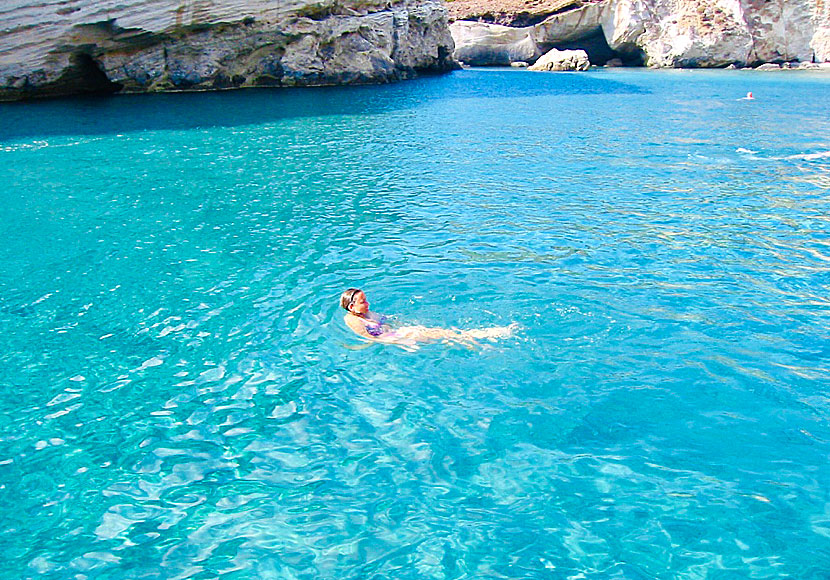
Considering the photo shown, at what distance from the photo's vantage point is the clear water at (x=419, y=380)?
5.38 metres

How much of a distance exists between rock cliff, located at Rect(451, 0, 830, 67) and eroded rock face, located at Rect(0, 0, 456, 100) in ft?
89.7

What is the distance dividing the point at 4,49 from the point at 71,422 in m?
29.9

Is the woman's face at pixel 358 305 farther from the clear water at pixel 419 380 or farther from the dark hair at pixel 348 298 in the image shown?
the clear water at pixel 419 380

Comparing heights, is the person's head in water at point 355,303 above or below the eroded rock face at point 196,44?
below

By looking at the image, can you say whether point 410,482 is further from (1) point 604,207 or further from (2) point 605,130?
(2) point 605,130

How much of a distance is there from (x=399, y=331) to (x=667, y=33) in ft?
221

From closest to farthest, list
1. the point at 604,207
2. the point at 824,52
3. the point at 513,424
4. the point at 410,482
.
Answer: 1. the point at 410,482
2. the point at 513,424
3. the point at 604,207
4. the point at 824,52

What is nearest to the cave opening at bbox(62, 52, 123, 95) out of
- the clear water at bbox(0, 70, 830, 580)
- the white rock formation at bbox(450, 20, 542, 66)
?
the clear water at bbox(0, 70, 830, 580)

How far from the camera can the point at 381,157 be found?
2038 centimetres

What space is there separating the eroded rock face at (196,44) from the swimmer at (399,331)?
28615 millimetres

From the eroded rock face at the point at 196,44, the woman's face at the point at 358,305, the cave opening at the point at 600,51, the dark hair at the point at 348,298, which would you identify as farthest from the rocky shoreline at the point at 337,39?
the woman's face at the point at 358,305

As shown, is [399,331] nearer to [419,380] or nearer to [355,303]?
[355,303]

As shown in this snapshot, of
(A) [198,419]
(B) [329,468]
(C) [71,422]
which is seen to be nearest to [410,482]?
(B) [329,468]

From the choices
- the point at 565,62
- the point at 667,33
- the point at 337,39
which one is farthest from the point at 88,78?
the point at 667,33
